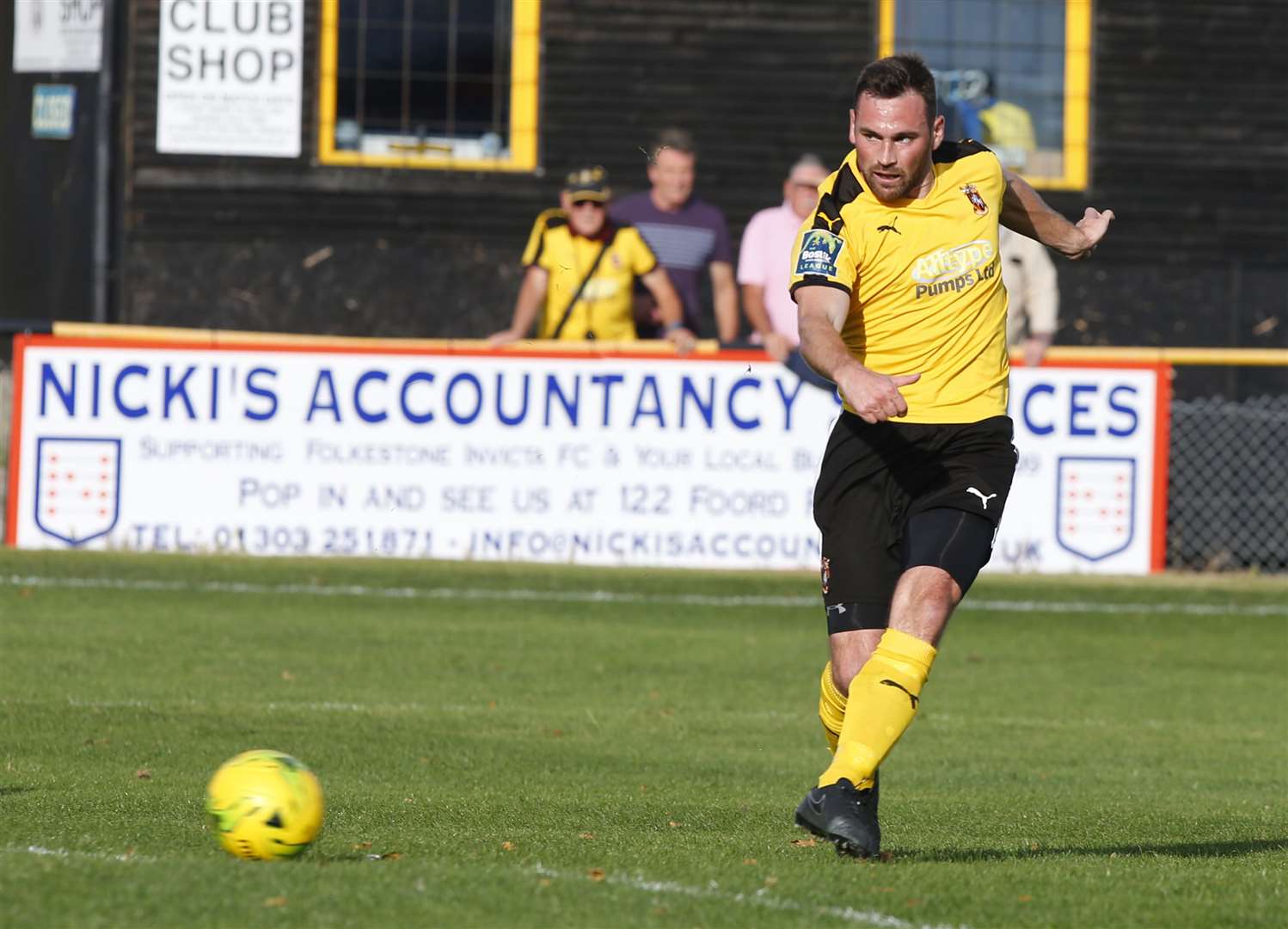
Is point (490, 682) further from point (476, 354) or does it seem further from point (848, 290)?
point (848, 290)

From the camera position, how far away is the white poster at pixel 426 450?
16.2 meters

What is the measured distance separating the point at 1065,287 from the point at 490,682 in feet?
37.4

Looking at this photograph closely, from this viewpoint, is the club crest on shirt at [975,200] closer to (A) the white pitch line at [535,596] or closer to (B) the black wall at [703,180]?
(A) the white pitch line at [535,596]

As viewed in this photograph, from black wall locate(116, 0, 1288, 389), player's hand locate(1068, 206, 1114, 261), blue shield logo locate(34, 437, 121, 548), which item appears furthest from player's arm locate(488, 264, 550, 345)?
player's hand locate(1068, 206, 1114, 261)

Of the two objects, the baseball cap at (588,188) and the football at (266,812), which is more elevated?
the baseball cap at (588,188)

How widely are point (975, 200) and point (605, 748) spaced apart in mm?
3952

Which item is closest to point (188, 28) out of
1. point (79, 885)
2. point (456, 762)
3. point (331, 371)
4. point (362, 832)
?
point (331, 371)

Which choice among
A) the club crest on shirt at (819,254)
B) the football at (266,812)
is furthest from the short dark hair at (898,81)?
the football at (266,812)

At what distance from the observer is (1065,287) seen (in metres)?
21.9

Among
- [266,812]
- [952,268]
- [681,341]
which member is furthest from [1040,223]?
[681,341]

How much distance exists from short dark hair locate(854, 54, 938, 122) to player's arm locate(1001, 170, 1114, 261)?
490mm

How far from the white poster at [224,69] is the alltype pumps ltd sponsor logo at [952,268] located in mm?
15186

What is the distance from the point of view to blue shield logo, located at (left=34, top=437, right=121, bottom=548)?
52.9 ft

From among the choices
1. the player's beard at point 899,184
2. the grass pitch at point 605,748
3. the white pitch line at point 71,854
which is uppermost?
the player's beard at point 899,184
